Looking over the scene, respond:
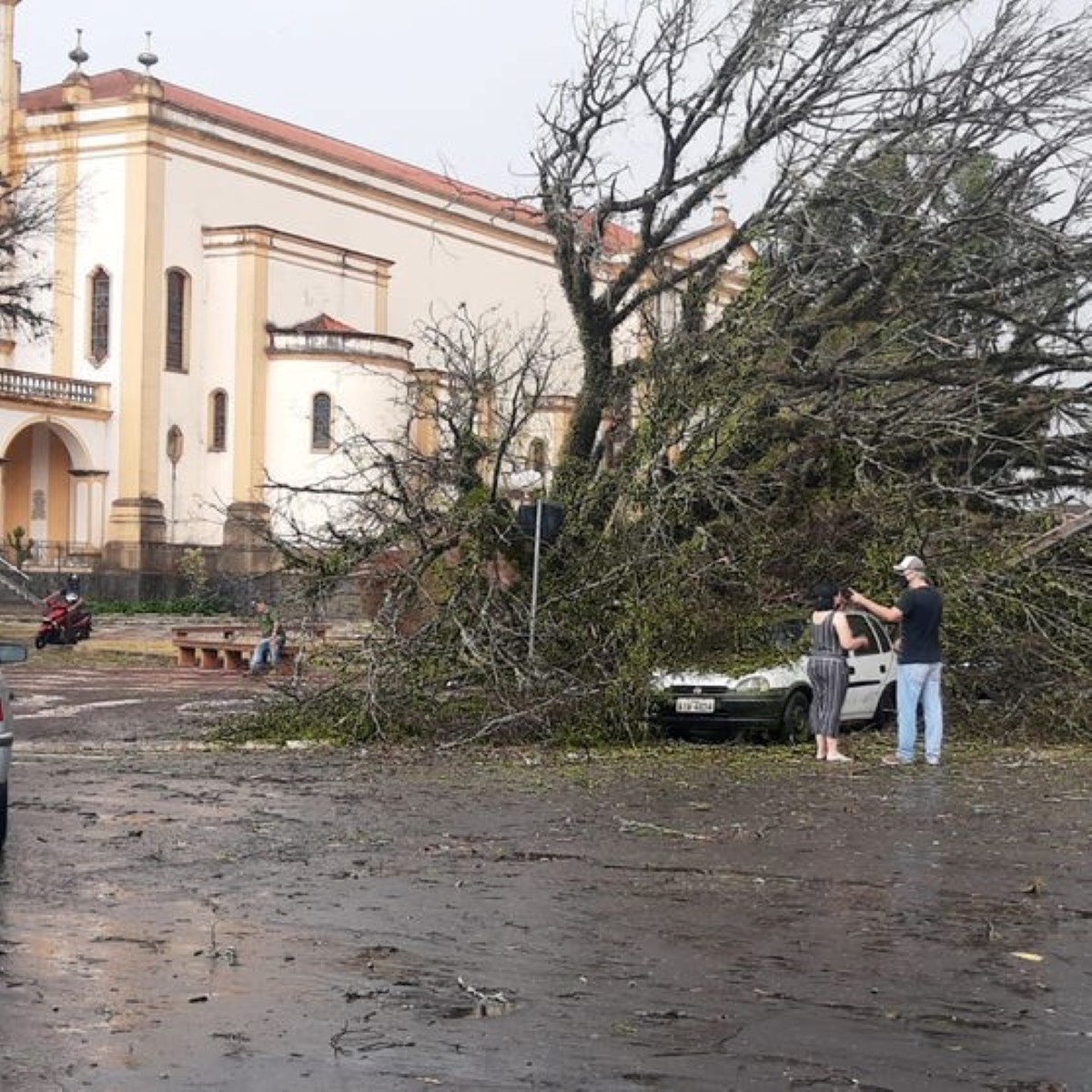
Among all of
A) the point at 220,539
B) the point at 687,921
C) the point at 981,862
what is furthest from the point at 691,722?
the point at 220,539

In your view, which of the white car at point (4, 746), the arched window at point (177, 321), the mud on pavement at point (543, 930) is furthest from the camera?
the arched window at point (177, 321)

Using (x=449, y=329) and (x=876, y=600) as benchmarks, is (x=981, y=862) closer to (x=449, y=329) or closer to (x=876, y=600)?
(x=876, y=600)

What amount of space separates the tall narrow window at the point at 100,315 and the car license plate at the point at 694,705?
43.2 metres

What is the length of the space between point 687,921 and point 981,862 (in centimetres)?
262

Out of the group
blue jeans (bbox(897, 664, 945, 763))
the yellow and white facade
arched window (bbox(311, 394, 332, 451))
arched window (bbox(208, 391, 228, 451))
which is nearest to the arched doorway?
the yellow and white facade

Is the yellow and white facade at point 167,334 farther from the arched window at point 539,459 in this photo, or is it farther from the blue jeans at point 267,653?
the arched window at point 539,459

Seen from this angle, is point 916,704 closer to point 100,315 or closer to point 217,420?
point 100,315

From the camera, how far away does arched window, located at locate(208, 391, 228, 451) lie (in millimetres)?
60031

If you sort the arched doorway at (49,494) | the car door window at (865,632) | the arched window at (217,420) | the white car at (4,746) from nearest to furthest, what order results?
the white car at (4,746)
the car door window at (865,632)
the arched doorway at (49,494)
the arched window at (217,420)

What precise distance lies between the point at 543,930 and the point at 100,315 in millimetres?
52081

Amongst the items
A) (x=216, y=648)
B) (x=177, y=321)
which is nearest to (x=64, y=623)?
(x=216, y=648)

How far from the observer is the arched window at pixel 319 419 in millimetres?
59312

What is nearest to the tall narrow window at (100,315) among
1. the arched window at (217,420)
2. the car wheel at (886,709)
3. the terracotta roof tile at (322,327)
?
the arched window at (217,420)

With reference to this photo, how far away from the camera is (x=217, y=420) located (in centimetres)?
6025
